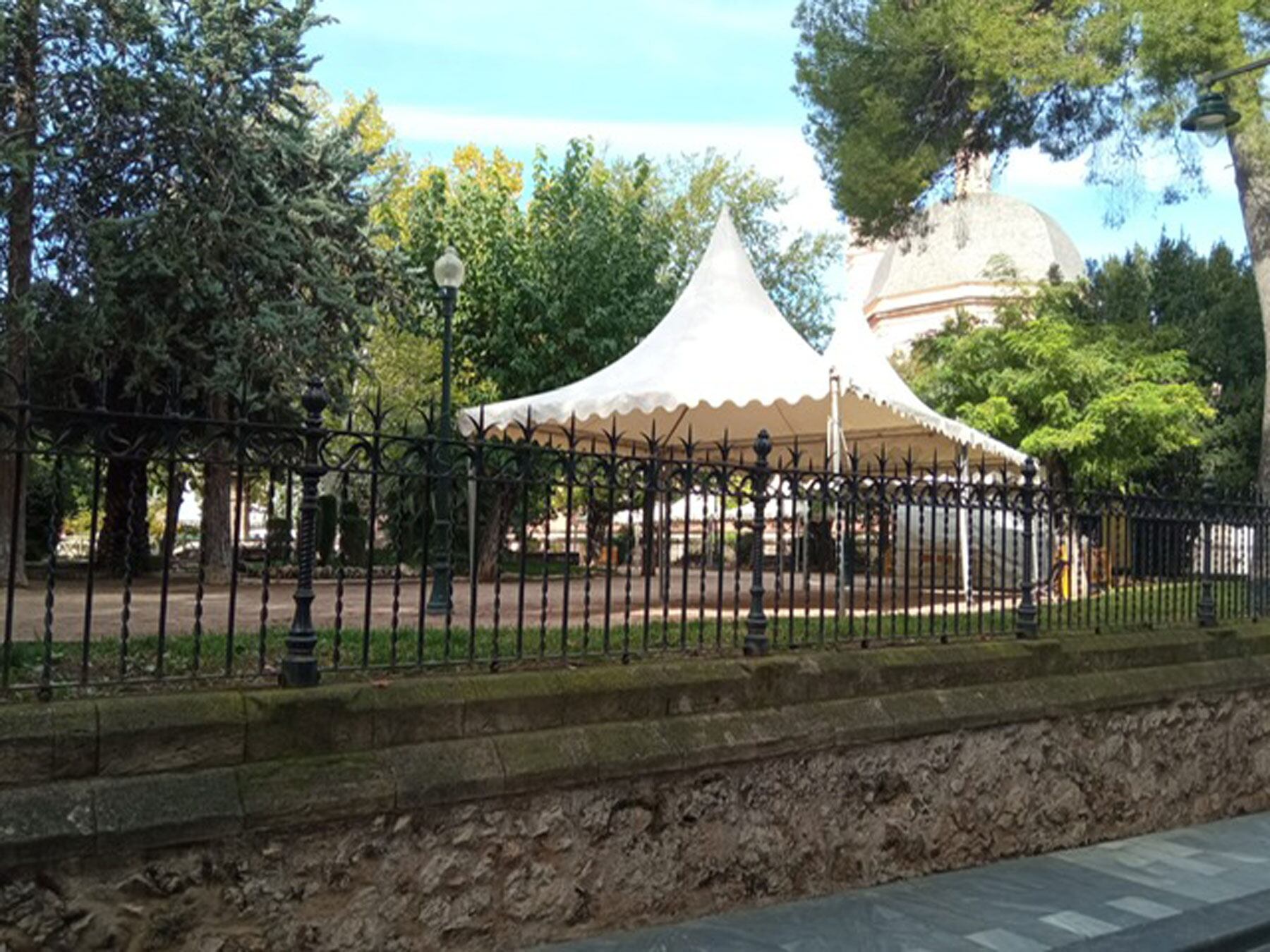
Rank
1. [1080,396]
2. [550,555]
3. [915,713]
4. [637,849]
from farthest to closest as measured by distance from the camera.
Result: [1080,396] < [550,555] < [915,713] < [637,849]

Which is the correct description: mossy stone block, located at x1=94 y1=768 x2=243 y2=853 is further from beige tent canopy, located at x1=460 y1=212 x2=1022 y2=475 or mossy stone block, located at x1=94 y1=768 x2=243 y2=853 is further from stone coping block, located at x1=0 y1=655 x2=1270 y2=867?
beige tent canopy, located at x1=460 y1=212 x2=1022 y2=475

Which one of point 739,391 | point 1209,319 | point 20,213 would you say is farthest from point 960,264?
point 20,213

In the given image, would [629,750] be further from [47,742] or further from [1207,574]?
[1207,574]

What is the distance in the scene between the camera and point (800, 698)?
5.80 m

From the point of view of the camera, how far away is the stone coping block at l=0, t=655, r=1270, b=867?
374 cm

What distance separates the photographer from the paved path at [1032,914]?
16.6 feet

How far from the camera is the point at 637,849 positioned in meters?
5.12

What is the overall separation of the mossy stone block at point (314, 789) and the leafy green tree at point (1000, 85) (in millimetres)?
13521

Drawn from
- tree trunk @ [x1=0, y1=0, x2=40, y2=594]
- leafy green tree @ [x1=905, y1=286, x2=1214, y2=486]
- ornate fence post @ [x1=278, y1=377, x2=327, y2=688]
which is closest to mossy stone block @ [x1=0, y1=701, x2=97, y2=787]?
ornate fence post @ [x1=278, y1=377, x2=327, y2=688]

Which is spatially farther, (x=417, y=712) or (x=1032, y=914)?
(x=1032, y=914)

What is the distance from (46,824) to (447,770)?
1.45m

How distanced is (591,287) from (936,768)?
17.3 m

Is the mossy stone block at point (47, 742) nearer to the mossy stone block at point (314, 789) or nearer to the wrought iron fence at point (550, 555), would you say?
the wrought iron fence at point (550, 555)

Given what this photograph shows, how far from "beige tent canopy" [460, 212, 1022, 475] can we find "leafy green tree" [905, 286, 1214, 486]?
631cm
